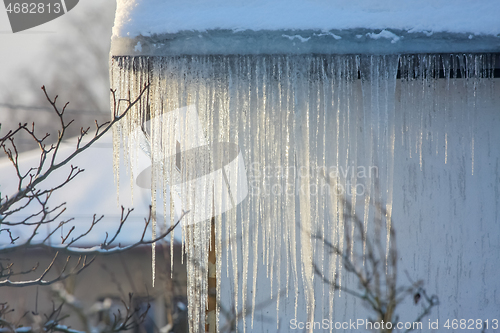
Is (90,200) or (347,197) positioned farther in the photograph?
(90,200)

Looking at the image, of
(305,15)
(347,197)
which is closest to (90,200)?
(347,197)

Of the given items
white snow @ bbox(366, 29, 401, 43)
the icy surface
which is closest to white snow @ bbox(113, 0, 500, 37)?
white snow @ bbox(366, 29, 401, 43)

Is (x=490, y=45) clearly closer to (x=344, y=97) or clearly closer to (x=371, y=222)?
(x=344, y=97)

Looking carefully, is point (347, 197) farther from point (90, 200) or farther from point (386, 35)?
point (90, 200)

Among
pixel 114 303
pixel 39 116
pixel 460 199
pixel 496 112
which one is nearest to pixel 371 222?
pixel 460 199

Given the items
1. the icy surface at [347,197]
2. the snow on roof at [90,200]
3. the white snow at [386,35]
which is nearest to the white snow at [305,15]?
the white snow at [386,35]

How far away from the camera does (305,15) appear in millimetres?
1974

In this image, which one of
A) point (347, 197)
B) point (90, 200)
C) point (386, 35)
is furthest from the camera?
point (90, 200)

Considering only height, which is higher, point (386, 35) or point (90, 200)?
point (386, 35)

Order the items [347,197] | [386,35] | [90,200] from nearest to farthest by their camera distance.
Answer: [386,35] < [347,197] < [90,200]

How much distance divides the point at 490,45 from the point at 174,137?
1.82 metres

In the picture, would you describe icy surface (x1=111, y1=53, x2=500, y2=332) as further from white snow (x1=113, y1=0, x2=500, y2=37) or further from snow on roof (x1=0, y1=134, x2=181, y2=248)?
snow on roof (x1=0, y1=134, x2=181, y2=248)

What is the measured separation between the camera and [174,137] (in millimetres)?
2381

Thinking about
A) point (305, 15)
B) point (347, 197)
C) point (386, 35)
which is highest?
point (305, 15)
